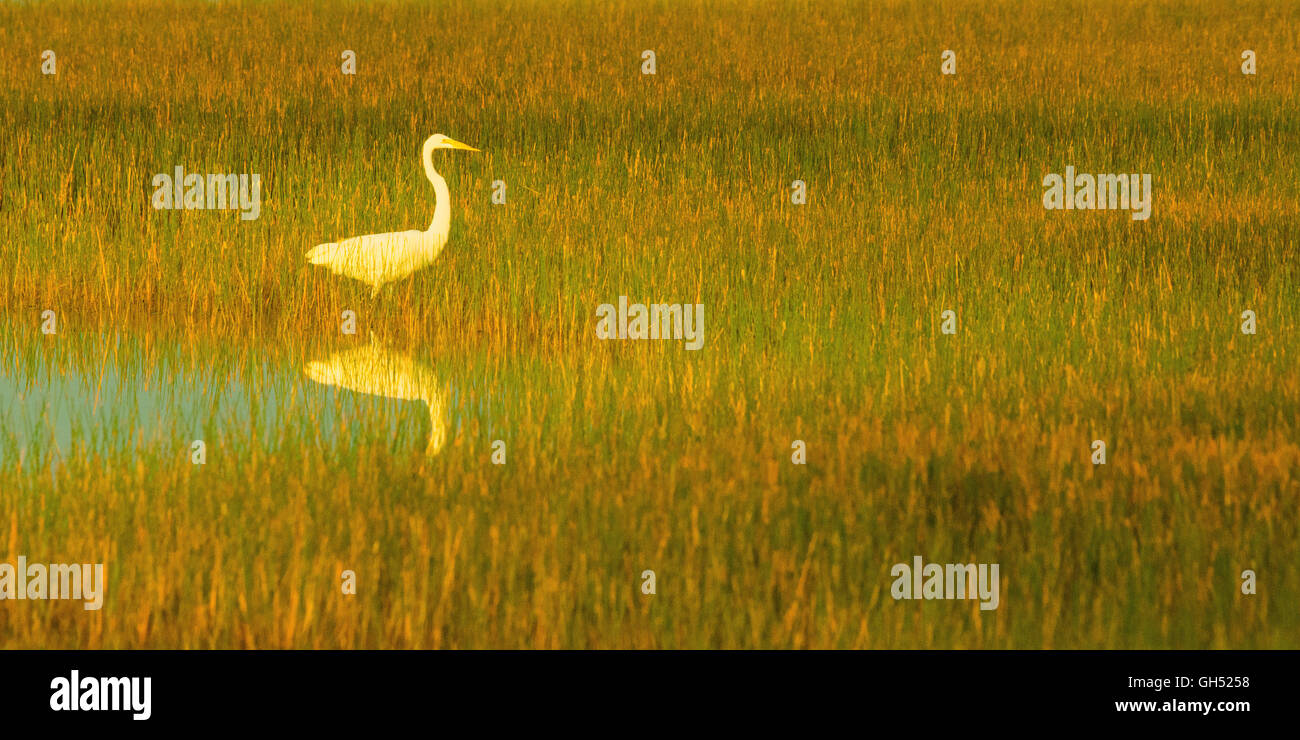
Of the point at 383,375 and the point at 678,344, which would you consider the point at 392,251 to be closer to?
the point at 383,375

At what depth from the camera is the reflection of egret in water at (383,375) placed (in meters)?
7.23

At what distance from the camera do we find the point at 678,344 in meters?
8.45

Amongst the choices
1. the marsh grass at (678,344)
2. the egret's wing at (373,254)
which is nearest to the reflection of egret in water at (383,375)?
the marsh grass at (678,344)

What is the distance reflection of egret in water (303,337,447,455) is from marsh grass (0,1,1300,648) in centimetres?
24

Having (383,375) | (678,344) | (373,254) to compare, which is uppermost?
(373,254)

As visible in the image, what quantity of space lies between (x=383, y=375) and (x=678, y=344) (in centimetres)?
172

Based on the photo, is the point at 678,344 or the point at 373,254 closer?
the point at 678,344

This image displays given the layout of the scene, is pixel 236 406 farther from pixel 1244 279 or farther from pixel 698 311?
pixel 1244 279

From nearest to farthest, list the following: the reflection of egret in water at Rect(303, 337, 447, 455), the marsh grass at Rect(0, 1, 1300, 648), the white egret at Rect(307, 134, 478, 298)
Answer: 1. the marsh grass at Rect(0, 1, 1300, 648)
2. the reflection of egret in water at Rect(303, 337, 447, 455)
3. the white egret at Rect(307, 134, 478, 298)

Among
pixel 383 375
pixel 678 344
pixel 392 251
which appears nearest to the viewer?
pixel 383 375

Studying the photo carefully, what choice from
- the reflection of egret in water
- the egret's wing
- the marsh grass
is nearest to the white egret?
the egret's wing

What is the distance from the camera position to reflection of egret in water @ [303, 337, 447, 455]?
A: 723 centimetres

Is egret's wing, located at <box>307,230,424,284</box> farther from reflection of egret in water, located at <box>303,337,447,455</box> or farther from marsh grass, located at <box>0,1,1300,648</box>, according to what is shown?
reflection of egret in water, located at <box>303,337,447,455</box>

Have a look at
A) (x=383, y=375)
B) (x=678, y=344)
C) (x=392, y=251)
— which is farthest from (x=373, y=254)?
(x=678, y=344)
